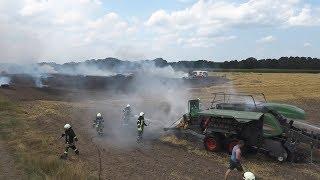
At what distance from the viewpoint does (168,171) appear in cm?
1698

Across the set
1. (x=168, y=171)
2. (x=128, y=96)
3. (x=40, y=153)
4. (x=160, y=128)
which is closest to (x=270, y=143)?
(x=168, y=171)

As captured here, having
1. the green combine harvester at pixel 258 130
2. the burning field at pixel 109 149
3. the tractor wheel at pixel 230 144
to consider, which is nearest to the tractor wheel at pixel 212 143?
the green combine harvester at pixel 258 130

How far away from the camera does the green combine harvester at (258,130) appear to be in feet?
60.4

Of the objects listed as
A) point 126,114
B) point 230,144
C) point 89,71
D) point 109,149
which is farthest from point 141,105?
point 89,71

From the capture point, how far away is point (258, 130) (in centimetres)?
1861

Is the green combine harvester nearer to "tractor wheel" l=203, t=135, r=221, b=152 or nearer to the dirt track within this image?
"tractor wheel" l=203, t=135, r=221, b=152

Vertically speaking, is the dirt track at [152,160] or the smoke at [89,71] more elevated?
the smoke at [89,71]

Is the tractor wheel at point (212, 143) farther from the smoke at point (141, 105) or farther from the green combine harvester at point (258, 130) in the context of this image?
the smoke at point (141, 105)

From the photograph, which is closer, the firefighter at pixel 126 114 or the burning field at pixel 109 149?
the burning field at pixel 109 149

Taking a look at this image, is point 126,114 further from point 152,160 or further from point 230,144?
point 230,144

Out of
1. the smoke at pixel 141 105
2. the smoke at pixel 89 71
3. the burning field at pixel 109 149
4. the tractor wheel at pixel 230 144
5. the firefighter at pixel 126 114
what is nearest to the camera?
the burning field at pixel 109 149

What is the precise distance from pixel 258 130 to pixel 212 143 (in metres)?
2.33

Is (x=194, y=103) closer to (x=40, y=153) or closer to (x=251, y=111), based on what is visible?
(x=251, y=111)

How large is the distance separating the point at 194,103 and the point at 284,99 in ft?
70.6
